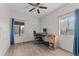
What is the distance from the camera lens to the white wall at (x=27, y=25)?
20.6ft

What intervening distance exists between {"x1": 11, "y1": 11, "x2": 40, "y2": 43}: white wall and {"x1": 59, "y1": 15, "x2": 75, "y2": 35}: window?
3134mm

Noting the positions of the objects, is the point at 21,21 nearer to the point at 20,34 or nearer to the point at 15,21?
the point at 15,21

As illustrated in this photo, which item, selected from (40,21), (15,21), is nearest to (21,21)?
(15,21)

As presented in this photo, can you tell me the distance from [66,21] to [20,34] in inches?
149

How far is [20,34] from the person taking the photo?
654cm

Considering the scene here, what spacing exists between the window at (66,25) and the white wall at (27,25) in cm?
313

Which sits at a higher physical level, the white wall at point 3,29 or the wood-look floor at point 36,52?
the white wall at point 3,29

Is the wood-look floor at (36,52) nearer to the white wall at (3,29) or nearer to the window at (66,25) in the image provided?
the white wall at (3,29)

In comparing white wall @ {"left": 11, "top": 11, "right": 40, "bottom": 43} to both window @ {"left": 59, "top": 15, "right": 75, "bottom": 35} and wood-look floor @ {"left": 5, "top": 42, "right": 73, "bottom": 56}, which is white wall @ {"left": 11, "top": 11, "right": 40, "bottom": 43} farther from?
window @ {"left": 59, "top": 15, "right": 75, "bottom": 35}

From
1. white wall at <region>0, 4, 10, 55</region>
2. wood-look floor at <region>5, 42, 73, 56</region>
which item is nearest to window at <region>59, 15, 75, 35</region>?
wood-look floor at <region>5, 42, 73, 56</region>

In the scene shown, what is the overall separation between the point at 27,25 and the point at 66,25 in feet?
11.8

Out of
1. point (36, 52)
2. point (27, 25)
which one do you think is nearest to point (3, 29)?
point (36, 52)

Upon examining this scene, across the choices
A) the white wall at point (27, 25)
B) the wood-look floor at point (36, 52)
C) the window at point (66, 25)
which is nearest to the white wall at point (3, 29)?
the wood-look floor at point (36, 52)

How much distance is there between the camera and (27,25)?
700 centimetres
